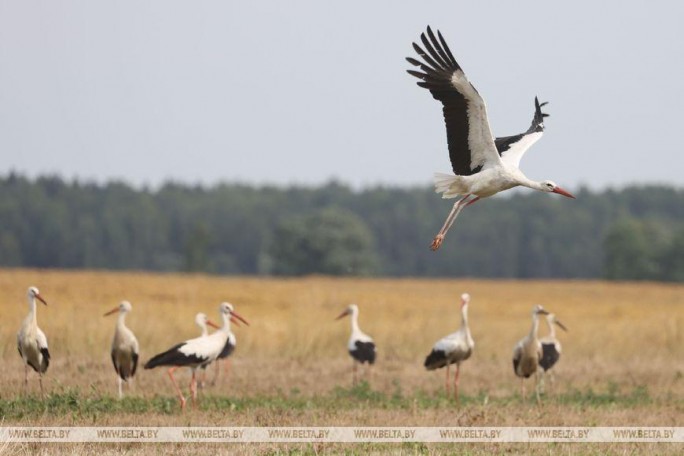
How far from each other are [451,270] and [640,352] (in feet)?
231

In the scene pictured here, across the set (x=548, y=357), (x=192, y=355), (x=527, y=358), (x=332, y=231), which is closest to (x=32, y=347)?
(x=192, y=355)

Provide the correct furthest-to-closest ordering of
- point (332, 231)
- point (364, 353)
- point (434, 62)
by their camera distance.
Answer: point (332, 231), point (364, 353), point (434, 62)

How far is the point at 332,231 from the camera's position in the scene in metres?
63.9

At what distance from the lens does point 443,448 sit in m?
7.32

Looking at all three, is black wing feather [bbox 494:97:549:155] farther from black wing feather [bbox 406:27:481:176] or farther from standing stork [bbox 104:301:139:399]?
standing stork [bbox 104:301:139:399]

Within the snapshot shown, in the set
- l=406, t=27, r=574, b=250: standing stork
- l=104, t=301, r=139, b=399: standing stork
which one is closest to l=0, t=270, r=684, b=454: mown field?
l=104, t=301, r=139, b=399: standing stork

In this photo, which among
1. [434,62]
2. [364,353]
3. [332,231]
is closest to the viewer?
[434,62]

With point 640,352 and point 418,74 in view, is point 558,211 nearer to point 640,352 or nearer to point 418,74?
point 640,352

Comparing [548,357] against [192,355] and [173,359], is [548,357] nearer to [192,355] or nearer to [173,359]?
[192,355]

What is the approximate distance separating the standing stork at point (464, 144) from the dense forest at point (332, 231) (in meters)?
51.1

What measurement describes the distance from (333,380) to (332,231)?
51.9m

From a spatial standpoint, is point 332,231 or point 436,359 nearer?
point 436,359

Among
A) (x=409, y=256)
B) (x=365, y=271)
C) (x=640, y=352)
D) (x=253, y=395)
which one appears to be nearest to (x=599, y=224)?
(x=409, y=256)

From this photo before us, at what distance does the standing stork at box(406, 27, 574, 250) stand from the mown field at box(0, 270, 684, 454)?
5.59 ft
